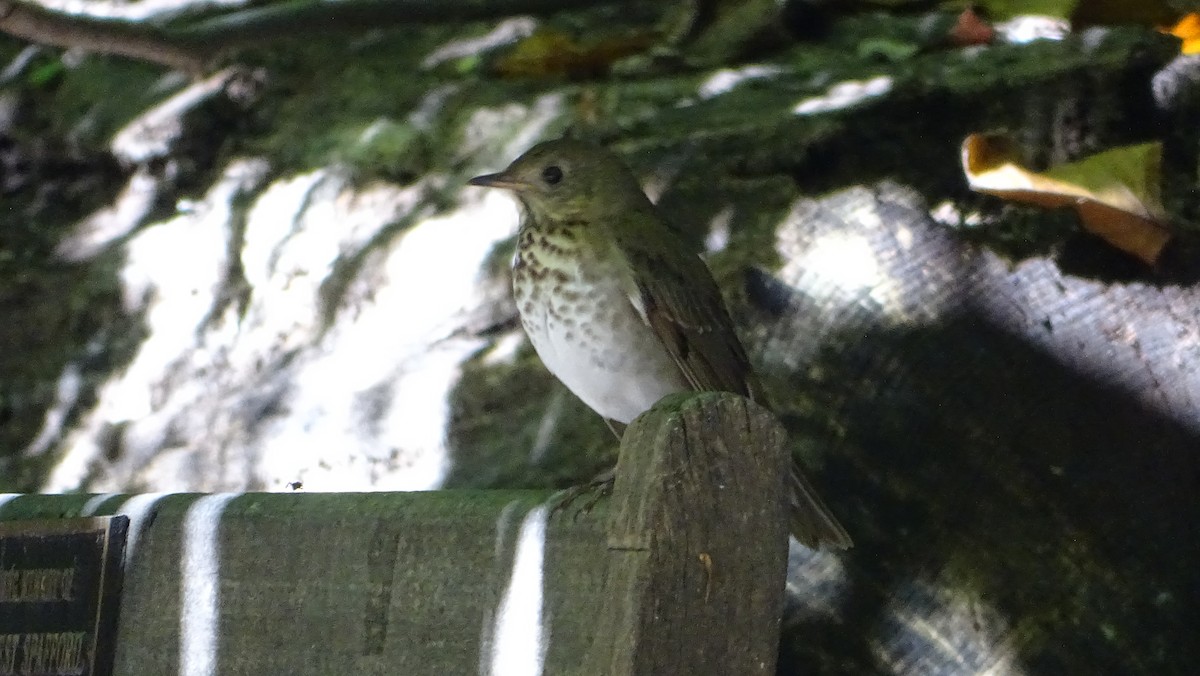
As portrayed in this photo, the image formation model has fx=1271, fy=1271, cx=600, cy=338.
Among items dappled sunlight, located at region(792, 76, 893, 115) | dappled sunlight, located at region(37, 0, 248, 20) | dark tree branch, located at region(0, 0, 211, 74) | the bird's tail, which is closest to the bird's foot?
the bird's tail

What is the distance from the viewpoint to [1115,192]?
2506 mm

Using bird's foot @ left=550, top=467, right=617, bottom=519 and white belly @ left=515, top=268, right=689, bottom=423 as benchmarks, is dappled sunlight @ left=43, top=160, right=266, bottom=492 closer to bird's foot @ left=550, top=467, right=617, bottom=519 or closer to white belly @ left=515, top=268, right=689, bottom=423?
white belly @ left=515, top=268, right=689, bottom=423

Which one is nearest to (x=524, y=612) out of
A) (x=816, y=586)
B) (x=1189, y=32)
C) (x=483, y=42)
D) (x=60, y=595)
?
(x=60, y=595)

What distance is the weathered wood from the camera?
1.37m

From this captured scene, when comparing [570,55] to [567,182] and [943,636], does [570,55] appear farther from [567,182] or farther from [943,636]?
[943,636]

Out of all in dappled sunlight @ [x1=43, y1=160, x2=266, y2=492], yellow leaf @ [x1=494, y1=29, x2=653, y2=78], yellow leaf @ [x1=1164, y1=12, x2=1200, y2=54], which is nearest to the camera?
yellow leaf @ [x1=1164, y1=12, x2=1200, y2=54]

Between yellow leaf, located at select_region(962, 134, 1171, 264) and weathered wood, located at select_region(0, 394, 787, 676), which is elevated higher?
yellow leaf, located at select_region(962, 134, 1171, 264)

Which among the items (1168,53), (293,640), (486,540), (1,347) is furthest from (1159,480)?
(1,347)

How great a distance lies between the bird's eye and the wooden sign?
36.7 inches

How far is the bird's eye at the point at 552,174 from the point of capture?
7.64ft

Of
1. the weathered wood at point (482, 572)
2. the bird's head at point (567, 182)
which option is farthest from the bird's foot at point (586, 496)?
the bird's head at point (567, 182)

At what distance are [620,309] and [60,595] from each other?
0.99 m

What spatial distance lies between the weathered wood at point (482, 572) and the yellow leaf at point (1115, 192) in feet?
4.47

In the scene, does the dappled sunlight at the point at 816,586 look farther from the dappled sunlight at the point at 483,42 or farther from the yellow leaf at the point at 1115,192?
the dappled sunlight at the point at 483,42
